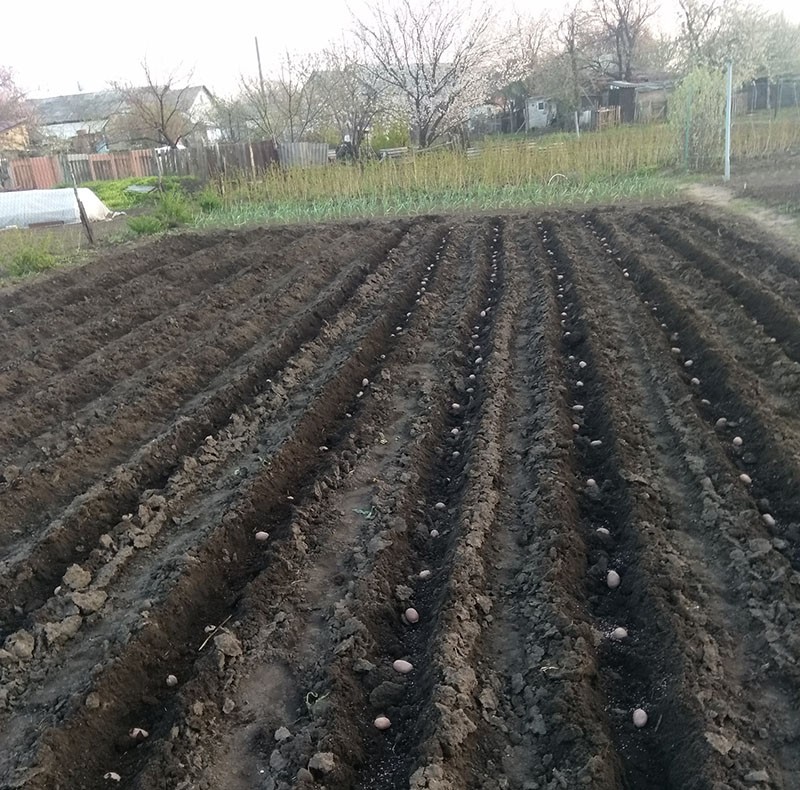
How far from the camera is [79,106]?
169 feet

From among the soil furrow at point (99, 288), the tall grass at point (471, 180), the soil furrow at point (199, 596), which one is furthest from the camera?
the tall grass at point (471, 180)

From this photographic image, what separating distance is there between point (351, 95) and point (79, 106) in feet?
114

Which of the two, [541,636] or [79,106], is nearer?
[541,636]

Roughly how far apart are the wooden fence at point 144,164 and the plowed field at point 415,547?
13.6 meters

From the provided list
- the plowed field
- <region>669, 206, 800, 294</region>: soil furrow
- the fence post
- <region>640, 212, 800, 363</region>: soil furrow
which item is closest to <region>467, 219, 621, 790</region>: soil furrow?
the plowed field

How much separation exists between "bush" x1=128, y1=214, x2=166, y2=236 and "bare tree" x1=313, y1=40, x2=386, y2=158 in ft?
40.4

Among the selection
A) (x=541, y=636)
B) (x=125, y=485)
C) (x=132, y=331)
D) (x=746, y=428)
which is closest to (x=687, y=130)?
(x=746, y=428)

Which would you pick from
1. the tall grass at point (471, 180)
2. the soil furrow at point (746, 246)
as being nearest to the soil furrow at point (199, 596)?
the soil furrow at point (746, 246)

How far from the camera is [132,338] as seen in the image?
7.83 meters

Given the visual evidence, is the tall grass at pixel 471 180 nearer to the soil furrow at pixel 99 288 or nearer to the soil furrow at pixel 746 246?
the soil furrow at pixel 746 246

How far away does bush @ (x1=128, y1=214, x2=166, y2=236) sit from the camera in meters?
14.1

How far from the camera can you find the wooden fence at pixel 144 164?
20.3 meters

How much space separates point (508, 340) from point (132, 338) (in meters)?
4.27

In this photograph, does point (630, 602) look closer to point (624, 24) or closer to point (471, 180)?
point (471, 180)
